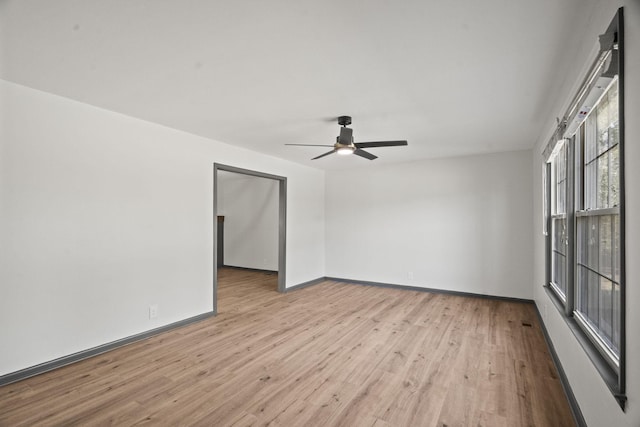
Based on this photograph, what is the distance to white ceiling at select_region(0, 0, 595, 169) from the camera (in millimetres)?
1647

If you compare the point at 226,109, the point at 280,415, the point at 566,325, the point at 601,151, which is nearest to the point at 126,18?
the point at 226,109

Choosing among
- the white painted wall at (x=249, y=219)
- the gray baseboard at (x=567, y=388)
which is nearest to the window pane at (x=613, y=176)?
the gray baseboard at (x=567, y=388)

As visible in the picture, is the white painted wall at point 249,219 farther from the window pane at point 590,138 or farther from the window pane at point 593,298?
the window pane at point 593,298

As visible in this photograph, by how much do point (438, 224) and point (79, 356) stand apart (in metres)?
5.15

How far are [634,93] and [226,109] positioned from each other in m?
2.90

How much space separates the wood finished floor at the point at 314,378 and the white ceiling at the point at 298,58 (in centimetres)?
239

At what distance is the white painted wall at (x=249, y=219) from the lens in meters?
7.61

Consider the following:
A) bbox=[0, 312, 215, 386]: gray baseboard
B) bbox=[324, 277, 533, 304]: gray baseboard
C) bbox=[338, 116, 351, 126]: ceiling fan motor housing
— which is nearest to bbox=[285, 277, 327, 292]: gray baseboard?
bbox=[324, 277, 533, 304]: gray baseboard

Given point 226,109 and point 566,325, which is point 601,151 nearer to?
point 566,325

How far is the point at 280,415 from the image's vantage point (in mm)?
2105

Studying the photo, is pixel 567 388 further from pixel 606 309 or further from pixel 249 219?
pixel 249 219

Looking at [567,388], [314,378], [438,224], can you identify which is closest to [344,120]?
[314,378]

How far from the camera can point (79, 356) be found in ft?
9.46

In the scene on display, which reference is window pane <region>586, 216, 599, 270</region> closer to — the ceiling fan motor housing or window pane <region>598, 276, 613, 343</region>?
window pane <region>598, 276, 613, 343</region>
